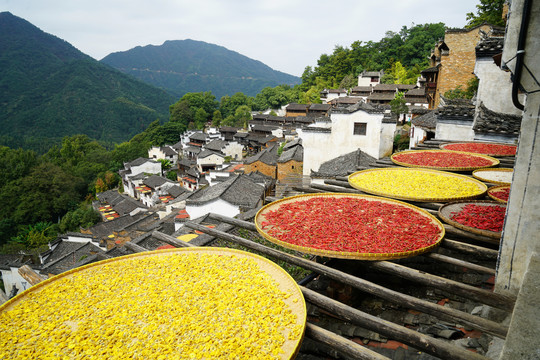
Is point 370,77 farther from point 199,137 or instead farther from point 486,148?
point 486,148

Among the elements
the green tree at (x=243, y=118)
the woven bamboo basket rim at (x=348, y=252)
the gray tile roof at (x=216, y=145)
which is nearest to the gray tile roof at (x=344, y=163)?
the woven bamboo basket rim at (x=348, y=252)

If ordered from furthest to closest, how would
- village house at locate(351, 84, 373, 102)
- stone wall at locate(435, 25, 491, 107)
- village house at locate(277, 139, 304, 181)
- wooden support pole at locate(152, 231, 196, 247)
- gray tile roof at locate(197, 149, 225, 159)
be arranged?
village house at locate(351, 84, 373, 102) < gray tile roof at locate(197, 149, 225, 159) < village house at locate(277, 139, 304, 181) < stone wall at locate(435, 25, 491, 107) < wooden support pole at locate(152, 231, 196, 247)

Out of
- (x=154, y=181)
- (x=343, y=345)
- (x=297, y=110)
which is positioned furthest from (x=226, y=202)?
(x=297, y=110)

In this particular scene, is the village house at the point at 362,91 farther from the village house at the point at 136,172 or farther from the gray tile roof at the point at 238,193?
the village house at the point at 136,172

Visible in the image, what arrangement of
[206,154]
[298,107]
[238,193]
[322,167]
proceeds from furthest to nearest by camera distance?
[298,107] → [206,154] → [238,193] → [322,167]

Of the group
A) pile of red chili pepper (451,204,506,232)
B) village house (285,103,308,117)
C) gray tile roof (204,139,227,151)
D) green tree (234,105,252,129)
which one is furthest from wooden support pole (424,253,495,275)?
green tree (234,105,252,129)

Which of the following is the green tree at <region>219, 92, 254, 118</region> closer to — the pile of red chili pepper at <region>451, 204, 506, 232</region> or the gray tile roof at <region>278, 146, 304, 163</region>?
the gray tile roof at <region>278, 146, 304, 163</region>
